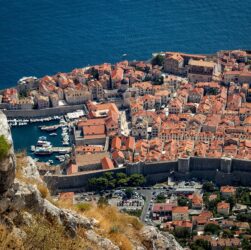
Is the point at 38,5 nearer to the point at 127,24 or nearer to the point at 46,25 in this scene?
the point at 46,25

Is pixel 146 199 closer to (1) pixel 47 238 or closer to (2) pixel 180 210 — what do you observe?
(2) pixel 180 210

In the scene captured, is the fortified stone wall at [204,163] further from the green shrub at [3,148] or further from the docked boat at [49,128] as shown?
the green shrub at [3,148]

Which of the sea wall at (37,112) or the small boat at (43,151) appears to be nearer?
the small boat at (43,151)

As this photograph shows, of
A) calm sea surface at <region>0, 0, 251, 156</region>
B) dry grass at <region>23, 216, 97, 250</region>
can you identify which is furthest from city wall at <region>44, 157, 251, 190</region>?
dry grass at <region>23, 216, 97, 250</region>

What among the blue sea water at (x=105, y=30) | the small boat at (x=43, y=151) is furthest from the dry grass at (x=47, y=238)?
the blue sea water at (x=105, y=30)

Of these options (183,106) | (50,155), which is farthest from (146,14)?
(50,155)
